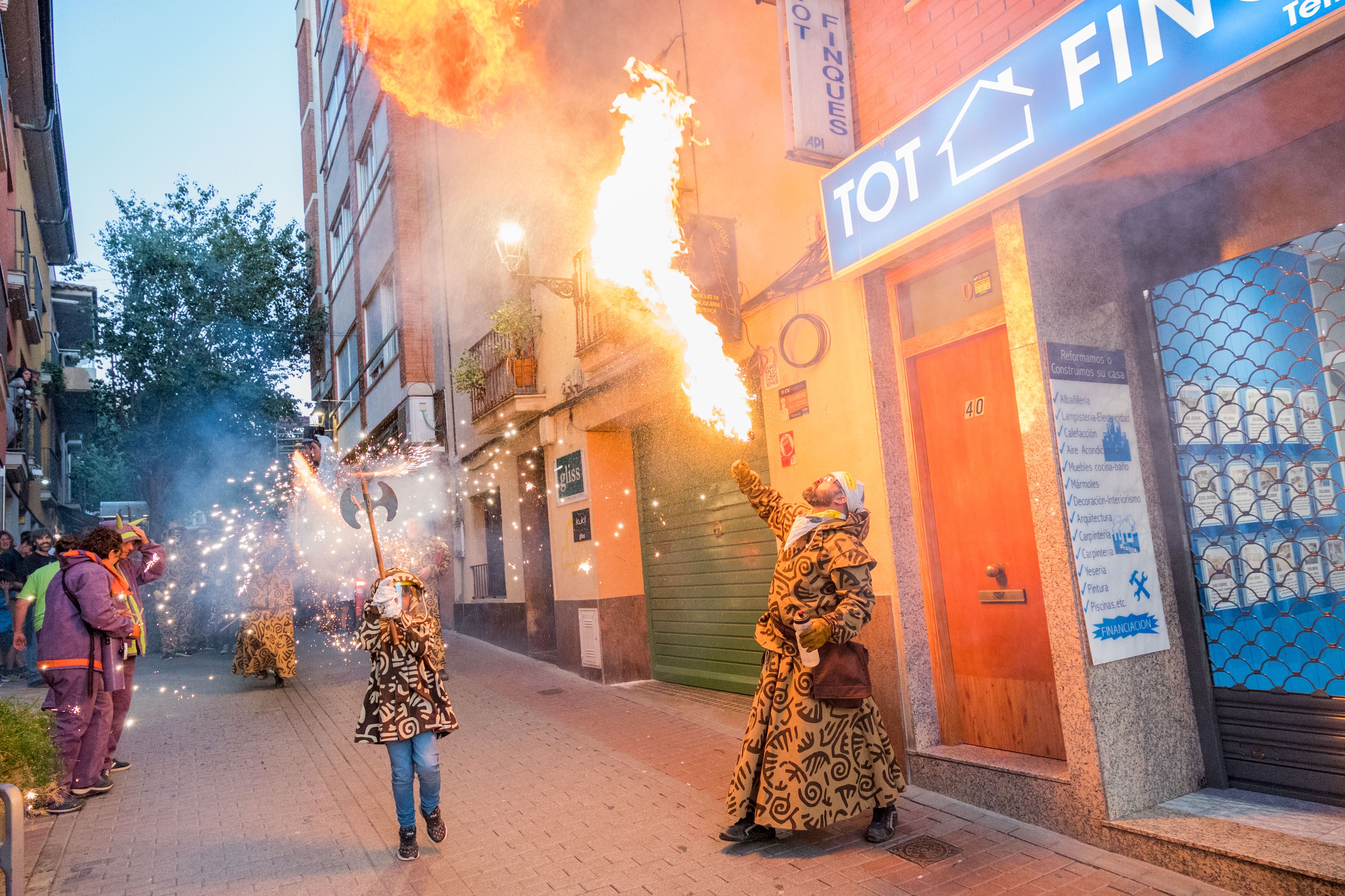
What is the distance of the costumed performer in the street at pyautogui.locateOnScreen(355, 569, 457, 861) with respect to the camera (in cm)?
457

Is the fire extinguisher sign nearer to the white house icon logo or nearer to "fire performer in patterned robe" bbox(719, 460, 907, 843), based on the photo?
"fire performer in patterned robe" bbox(719, 460, 907, 843)

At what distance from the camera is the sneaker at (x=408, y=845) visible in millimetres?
4582

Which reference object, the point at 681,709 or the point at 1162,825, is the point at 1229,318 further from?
the point at 681,709

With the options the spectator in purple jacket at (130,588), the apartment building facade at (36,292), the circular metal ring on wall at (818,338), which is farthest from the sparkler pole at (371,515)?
the apartment building facade at (36,292)

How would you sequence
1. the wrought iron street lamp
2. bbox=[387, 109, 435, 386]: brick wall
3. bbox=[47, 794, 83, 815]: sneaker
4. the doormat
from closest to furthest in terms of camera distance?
the doormat
bbox=[47, 794, 83, 815]: sneaker
the wrought iron street lamp
bbox=[387, 109, 435, 386]: brick wall

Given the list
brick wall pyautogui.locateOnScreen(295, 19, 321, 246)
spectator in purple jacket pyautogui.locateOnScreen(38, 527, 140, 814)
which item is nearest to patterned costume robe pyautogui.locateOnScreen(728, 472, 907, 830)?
spectator in purple jacket pyautogui.locateOnScreen(38, 527, 140, 814)

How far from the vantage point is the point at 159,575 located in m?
7.43

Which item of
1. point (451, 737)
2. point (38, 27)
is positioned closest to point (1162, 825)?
point (451, 737)

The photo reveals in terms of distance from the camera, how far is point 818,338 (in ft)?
20.6

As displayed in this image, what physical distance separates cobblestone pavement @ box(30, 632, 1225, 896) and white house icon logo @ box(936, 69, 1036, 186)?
363 centimetres

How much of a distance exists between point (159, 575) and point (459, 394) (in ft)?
31.9

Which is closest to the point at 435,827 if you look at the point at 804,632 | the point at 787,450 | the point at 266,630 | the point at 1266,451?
the point at 804,632

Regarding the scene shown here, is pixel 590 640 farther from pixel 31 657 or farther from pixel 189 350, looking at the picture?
pixel 189 350

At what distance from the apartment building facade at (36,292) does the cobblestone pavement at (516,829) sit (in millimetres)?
7183
